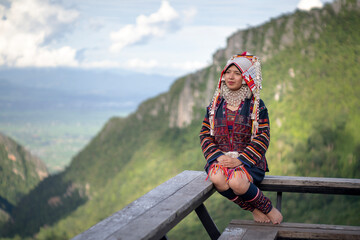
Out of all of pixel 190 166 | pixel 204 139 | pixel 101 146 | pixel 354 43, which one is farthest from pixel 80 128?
pixel 204 139

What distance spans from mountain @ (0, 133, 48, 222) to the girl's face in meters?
63.5

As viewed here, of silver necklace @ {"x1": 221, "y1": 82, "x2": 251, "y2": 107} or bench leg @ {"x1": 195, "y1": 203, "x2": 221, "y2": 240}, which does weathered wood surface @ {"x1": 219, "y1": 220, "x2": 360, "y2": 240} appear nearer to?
bench leg @ {"x1": 195, "y1": 203, "x2": 221, "y2": 240}

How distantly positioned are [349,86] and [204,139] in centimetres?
3800

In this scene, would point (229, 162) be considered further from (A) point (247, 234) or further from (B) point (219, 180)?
(A) point (247, 234)

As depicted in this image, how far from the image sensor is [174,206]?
2.74m

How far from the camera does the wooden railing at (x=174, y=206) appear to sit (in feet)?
7.46

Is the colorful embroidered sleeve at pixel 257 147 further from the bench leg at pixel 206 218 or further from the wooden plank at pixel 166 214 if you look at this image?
the bench leg at pixel 206 218

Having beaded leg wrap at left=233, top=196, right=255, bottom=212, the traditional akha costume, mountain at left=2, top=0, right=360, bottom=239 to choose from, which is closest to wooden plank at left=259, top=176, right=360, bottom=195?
the traditional akha costume

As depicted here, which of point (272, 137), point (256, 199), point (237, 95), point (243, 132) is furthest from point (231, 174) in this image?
point (272, 137)

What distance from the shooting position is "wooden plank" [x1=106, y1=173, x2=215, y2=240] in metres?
2.24

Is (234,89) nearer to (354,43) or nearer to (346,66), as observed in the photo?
(346,66)

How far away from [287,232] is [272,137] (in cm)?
3901

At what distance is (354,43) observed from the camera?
4256 cm

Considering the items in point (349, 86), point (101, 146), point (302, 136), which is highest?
point (349, 86)
